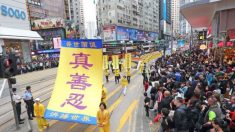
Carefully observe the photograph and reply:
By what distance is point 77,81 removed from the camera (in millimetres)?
9922

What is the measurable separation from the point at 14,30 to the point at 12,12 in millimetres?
3031

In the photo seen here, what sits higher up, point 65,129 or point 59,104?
point 59,104

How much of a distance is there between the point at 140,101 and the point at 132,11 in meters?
80.5

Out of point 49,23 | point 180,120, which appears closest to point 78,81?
point 180,120

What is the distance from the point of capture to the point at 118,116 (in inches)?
469

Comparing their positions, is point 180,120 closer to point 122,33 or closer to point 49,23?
point 49,23

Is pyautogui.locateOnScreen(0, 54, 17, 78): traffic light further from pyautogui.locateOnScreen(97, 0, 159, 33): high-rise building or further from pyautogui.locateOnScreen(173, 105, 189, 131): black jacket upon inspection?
pyautogui.locateOnScreen(97, 0, 159, 33): high-rise building

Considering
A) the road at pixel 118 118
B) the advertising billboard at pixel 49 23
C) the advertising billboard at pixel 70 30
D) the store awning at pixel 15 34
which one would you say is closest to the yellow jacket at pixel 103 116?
the road at pixel 118 118

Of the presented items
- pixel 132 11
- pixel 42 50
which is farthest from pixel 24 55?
pixel 132 11

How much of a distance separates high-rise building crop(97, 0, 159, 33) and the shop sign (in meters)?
34.8

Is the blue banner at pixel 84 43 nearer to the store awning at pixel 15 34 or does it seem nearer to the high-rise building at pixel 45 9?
the store awning at pixel 15 34

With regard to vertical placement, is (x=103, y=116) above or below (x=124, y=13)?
below

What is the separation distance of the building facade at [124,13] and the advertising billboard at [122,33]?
1484mm

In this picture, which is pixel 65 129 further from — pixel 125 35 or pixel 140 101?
pixel 125 35
